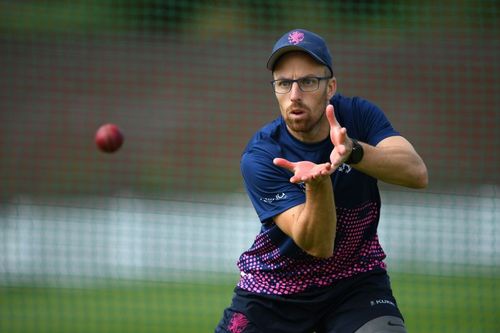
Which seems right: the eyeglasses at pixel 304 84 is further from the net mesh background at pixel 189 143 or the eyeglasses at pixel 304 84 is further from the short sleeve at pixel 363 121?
the net mesh background at pixel 189 143

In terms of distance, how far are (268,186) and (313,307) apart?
72 centimetres

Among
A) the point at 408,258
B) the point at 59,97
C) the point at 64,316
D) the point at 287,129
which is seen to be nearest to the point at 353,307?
the point at 287,129

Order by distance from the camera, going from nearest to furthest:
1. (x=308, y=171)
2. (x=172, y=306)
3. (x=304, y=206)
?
(x=308, y=171), (x=304, y=206), (x=172, y=306)

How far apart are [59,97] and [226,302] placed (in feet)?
12.0

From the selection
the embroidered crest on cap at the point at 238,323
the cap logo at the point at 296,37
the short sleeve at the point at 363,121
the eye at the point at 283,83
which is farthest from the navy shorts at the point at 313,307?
the cap logo at the point at 296,37

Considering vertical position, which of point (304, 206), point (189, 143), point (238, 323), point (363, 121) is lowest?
point (238, 323)

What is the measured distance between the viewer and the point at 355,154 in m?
4.52

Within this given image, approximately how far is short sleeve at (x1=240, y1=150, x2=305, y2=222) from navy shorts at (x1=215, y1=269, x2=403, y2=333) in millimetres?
501

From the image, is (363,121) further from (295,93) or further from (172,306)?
(172,306)

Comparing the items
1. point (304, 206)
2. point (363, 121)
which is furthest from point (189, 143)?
point (304, 206)

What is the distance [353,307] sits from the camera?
5.07 meters

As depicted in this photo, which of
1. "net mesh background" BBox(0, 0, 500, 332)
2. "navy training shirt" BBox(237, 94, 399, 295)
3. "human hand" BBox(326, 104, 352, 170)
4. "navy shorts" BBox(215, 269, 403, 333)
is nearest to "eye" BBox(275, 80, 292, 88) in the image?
"navy training shirt" BBox(237, 94, 399, 295)

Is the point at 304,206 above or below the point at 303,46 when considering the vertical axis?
below

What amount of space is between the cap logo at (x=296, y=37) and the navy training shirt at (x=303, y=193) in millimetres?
437
